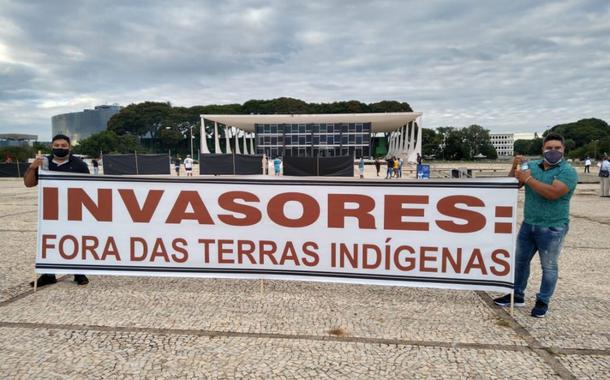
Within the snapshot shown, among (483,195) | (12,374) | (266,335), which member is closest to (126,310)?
(12,374)

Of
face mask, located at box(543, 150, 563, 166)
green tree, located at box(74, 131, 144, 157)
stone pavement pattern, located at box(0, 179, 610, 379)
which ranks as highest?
green tree, located at box(74, 131, 144, 157)

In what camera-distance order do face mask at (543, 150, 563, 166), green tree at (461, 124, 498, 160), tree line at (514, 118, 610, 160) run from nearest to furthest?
face mask at (543, 150, 563, 166) → tree line at (514, 118, 610, 160) → green tree at (461, 124, 498, 160)

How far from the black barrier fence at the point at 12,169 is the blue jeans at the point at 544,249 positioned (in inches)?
1377

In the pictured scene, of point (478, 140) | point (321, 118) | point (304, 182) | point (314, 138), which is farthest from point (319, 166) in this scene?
point (478, 140)

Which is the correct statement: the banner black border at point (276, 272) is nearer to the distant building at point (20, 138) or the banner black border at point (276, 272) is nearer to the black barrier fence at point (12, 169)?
the black barrier fence at point (12, 169)

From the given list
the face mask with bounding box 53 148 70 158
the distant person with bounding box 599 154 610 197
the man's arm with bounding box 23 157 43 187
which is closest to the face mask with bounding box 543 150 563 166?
the face mask with bounding box 53 148 70 158

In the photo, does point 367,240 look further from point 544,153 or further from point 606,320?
point 606,320

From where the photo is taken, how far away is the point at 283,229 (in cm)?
423

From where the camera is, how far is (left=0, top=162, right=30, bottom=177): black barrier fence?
→ 3006 centimetres

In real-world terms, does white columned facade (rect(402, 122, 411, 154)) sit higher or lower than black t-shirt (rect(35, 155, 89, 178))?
higher

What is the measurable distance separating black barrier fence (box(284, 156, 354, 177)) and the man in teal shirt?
55.9 feet

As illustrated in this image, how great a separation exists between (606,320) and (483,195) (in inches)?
63.5

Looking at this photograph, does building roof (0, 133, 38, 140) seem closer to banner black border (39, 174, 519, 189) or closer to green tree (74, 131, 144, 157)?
green tree (74, 131, 144, 157)

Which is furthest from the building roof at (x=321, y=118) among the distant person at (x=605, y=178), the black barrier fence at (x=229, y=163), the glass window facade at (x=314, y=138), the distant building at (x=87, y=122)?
the distant building at (x=87, y=122)
